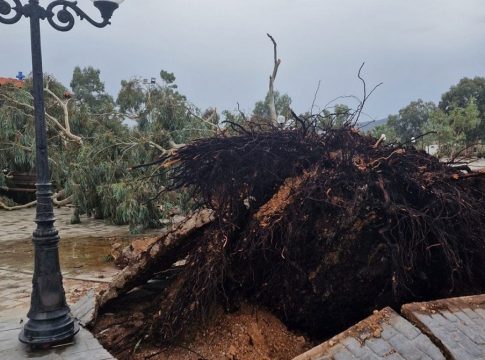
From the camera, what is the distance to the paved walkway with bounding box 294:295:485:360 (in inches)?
98.7

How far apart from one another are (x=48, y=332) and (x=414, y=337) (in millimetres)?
2599

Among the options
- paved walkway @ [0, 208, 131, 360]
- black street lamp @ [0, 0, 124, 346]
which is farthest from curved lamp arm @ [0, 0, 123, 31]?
paved walkway @ [0, 208, 131, 360]

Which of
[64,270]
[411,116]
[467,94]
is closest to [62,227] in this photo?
[64,270]

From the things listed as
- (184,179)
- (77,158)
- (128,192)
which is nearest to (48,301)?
(184,179)

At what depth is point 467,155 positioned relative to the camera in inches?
160

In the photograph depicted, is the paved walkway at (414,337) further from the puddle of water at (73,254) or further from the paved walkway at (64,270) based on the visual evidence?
the puddle of water at (73,254)

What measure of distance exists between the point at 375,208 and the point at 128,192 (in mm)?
7812

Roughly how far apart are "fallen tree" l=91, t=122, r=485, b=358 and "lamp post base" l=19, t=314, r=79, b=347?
14.0 inches

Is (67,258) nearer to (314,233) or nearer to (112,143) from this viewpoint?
(112,143)

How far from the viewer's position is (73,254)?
8.83m

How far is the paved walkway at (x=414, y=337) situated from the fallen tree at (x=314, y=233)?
0.99 ft

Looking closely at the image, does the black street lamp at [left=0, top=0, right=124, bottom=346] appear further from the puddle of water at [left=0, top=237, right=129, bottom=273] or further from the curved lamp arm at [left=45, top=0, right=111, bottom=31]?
the puddle of water at [left=0, top=237, right=129, bottom=273]

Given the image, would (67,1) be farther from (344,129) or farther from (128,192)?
(128,192)

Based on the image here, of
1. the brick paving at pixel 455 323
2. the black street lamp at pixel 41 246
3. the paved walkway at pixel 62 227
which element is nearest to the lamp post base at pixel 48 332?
the black street lamp at pixel 41 246
